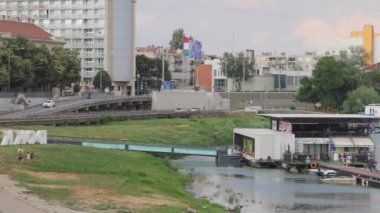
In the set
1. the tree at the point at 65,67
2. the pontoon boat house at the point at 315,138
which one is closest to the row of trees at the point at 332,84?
the tree at the point at 65,67

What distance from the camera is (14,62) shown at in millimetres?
123250

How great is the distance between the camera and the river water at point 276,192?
60969mm

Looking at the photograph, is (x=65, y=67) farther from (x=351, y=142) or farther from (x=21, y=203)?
(x=21, y=203)

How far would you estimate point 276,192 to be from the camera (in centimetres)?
6956

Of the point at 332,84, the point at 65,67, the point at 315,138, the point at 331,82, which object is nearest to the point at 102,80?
the point at 65,67

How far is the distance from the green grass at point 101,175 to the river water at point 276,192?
3.01m

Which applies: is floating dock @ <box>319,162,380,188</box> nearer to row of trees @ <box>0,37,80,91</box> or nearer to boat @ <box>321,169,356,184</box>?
boat @ <box>321,169,356,184</box>

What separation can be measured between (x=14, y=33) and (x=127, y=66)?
38.0 meters

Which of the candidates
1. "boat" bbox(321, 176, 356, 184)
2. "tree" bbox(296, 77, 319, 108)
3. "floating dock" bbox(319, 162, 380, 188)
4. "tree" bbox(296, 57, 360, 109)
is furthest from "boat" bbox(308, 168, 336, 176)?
"tree" bbox(296, 77, 319, 108)

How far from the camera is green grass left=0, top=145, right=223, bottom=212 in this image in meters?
51.2

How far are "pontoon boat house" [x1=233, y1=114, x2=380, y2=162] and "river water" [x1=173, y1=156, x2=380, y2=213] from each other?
4980mm

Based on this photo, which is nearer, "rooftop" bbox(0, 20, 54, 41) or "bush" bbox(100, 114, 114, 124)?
"bush" bbox(100, 114, 114, 124)

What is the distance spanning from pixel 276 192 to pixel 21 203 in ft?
103

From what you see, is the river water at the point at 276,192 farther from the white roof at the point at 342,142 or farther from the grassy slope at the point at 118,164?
the white roof at the point at 342,142
